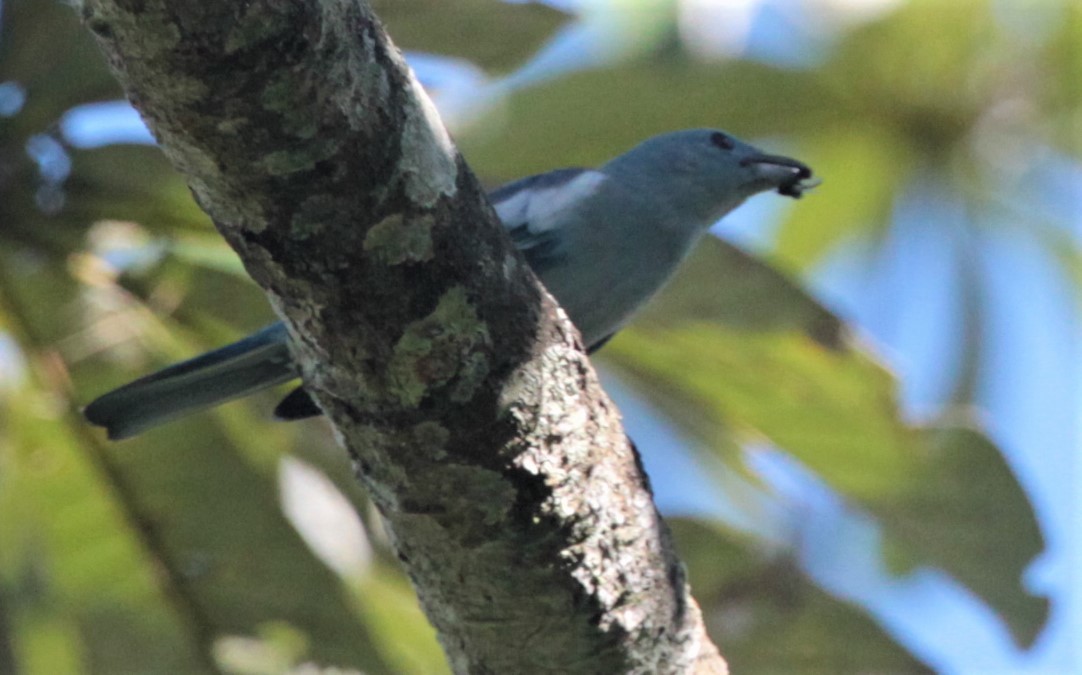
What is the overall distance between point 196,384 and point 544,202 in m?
1.05

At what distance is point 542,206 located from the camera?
3.40m

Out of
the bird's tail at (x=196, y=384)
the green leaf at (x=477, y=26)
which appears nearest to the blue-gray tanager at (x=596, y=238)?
the bird's tail at (x=196, y=384)

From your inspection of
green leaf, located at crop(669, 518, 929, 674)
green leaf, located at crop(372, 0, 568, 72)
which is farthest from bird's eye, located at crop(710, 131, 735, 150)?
green leaf, located at crop(669, 518, 929, 674)

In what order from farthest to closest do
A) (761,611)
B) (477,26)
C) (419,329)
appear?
1. (761,611)
2. (477,26)
3. (419,329)

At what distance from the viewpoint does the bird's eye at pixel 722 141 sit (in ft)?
12.8

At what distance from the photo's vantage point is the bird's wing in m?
3.30

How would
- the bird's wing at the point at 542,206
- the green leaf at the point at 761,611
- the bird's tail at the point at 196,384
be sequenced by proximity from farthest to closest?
the green leaf at the point at 761,611 < the bird's wing at the point at 542,206 < the bird's tail at the point at 196,384

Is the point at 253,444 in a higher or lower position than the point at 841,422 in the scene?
lower

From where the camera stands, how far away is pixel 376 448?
2025mm

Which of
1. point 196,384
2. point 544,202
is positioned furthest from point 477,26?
point 196,384

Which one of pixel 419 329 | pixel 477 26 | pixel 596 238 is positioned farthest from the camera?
pixel 477 26

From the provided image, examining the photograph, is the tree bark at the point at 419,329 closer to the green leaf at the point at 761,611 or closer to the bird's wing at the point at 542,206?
the bird's wing at the point at 542,206

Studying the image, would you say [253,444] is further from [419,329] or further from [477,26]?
[419,329]

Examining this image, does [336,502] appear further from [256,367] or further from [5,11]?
[5,11]
